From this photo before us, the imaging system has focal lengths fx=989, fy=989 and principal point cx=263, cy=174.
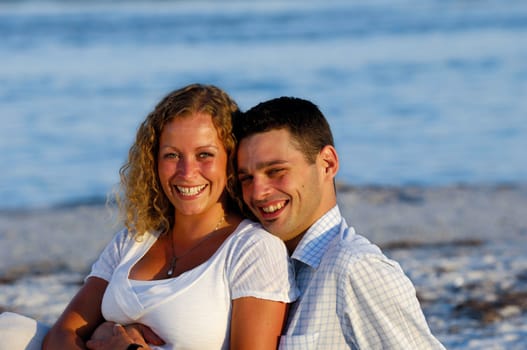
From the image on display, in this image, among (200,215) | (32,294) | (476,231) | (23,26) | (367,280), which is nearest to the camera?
(367,280)

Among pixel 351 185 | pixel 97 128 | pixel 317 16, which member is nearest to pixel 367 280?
pixel 351 185

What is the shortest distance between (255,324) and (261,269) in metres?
0.19

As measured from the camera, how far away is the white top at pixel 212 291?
3436mm

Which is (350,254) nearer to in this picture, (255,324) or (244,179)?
(255,324)

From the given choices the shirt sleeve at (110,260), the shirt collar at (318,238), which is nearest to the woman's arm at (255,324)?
the shirt collar at (318,238)

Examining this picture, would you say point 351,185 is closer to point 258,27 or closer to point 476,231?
point 476,231

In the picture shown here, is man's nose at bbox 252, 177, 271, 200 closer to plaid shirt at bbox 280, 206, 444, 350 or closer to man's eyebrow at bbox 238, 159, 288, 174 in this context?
man's eyebrow at bbox 238, 159, 288, 174

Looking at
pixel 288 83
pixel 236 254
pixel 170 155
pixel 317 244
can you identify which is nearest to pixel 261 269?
pixel 236 254

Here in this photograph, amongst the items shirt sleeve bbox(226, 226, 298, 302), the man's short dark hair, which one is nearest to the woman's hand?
shirt sleeve bbox(226, 226, 298, 302)

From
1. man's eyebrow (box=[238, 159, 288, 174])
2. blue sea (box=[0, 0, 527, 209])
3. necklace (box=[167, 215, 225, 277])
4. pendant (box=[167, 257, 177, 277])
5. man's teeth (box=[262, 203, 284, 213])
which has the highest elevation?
blue sea (box=[0, 0, 527, 209])

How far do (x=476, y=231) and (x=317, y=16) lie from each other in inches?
1706

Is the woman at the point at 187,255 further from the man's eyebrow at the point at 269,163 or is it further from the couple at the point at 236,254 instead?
the man's eyebrow at the point at 269,163

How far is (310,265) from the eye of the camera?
11.4 feet

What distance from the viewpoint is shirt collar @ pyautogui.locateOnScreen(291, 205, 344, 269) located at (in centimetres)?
350
